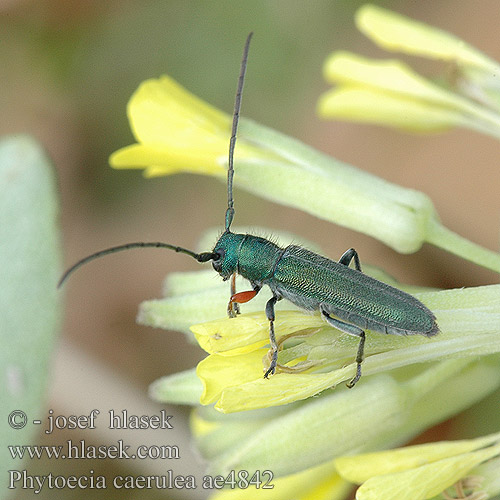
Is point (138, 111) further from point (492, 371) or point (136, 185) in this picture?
point (136, 185)

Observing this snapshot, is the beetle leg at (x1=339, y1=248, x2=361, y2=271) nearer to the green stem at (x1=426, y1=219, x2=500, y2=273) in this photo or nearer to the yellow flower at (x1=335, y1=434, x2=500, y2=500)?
the green stem at (x1=426, y1=219, x2=500, y2=273)

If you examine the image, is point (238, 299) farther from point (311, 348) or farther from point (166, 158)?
point (166, 158)

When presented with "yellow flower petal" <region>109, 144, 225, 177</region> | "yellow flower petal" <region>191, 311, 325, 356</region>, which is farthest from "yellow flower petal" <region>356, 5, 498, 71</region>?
"yellow flower petal" <region>191, 311, 325, 356</region>

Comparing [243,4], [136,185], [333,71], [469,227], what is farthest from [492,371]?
[243,4]

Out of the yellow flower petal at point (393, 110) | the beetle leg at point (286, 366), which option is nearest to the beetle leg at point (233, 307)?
the beetle leg at point (286, 366)

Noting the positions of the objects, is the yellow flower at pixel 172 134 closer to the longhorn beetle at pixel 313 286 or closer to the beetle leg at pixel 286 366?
the longhorn beetle at pixel 313 286

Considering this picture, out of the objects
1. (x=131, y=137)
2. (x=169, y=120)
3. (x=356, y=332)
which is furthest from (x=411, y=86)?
(x=131, y=137)
